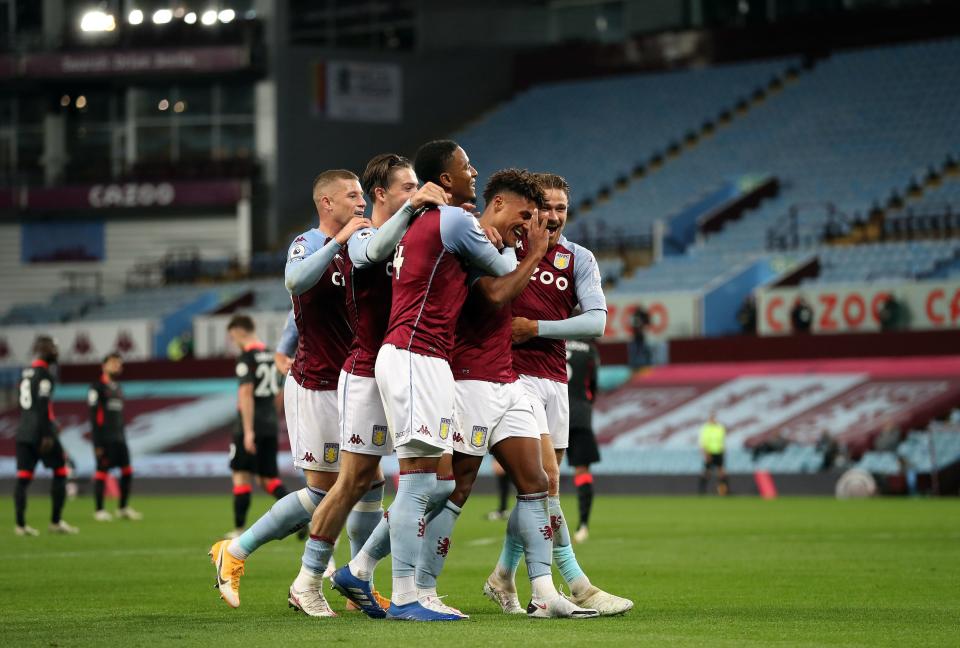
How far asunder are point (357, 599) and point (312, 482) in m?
0.86

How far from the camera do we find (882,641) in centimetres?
809

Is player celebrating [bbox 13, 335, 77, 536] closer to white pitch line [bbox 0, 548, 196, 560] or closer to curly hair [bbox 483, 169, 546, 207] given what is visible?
white pitch line [bbox 0, 548, 196, 560]

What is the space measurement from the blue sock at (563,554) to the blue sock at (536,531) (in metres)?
0.23

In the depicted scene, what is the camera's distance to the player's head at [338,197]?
9.82 meters

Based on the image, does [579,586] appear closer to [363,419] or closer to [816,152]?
[363,419]

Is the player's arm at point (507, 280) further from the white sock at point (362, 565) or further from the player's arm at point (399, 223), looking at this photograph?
the white sock at point (362, 565)

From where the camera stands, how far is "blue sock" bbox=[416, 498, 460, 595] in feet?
30.1

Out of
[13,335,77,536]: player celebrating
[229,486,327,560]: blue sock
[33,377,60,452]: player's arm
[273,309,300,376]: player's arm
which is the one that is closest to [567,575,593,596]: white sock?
[229,486,327,560]: blue sock

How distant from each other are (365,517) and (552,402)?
141 centimetres

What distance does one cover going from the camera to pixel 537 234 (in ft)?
30.1

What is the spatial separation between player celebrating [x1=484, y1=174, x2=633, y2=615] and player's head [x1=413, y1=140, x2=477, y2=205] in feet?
2.64

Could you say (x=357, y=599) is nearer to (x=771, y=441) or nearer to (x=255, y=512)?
(x=255, y=512)

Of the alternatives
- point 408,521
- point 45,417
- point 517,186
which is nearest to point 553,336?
point 517,186

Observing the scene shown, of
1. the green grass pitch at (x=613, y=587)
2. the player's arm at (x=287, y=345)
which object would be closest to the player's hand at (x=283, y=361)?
the player's arm at (x=287, y=345)
